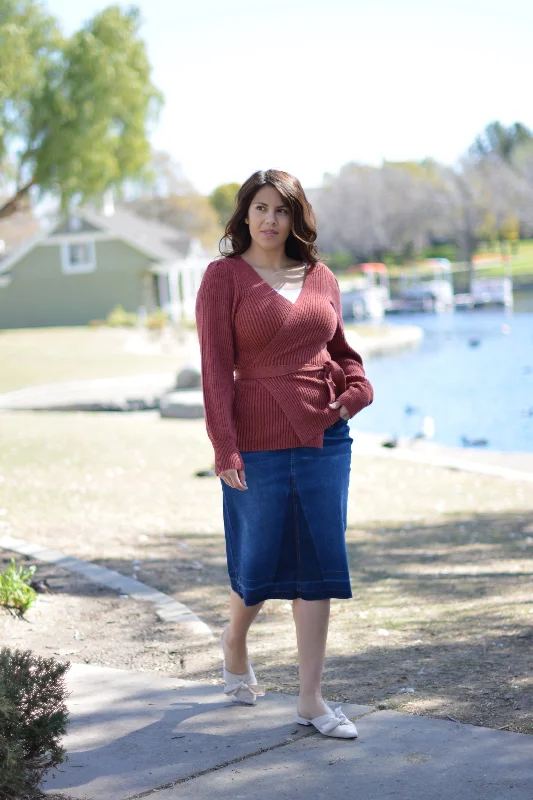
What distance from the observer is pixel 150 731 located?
148 inches

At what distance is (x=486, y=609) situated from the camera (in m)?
5.74

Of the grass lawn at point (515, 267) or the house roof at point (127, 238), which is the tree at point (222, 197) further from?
the house roof at point (127, 238)

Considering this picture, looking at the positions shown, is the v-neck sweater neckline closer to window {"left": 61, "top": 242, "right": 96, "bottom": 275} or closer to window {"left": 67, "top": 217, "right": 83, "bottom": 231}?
window {"left": 61, "top": 242, "right": 96, "bottom": 275}

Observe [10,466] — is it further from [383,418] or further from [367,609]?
[383,418]

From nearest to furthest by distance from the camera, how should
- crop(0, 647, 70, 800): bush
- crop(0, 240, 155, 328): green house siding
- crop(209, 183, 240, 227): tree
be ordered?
1. crop(0, 647, 70, 800): bush
2. crop(0, 240, 155, 328): green house siding
3. crop(209, 183, 240, 227): tree

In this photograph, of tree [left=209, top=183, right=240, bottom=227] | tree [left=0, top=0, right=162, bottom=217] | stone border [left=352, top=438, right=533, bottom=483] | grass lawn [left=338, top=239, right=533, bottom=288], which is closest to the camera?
stone border [left=352, top=438, right=533, bottom=483]

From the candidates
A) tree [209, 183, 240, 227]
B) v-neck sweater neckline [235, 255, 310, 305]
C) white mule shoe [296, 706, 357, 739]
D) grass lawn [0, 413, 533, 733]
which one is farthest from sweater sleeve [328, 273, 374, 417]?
tree [209, 183, 240, 227]

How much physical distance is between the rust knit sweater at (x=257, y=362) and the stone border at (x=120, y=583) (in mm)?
1806

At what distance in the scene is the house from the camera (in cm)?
4956

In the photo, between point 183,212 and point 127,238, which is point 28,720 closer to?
point 127,238

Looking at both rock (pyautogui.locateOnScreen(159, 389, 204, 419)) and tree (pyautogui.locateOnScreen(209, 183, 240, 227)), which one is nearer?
rock (pyautogui.locateOnScreen(159, 389, 204, 419))

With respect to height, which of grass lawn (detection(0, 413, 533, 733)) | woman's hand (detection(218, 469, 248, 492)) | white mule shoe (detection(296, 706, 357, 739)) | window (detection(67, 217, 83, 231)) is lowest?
grass lawn (detection(0, 413, 533, 733))

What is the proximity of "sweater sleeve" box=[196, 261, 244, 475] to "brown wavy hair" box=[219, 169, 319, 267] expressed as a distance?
191 mm

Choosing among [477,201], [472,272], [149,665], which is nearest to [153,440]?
[149,665]
